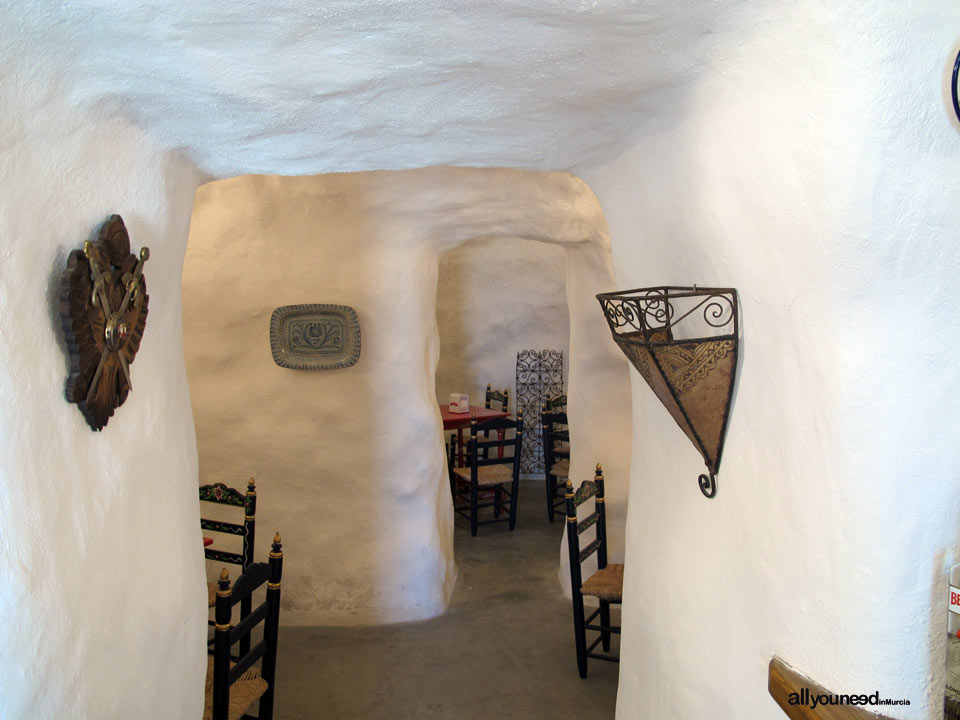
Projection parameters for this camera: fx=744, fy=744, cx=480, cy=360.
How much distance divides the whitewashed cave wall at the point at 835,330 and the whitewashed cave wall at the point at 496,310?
4.26m

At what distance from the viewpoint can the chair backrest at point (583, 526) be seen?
9.53 feet

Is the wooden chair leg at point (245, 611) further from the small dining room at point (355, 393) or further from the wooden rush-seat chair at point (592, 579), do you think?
the wooden rush-seat chair at point (592, 579)

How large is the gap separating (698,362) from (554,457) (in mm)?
3981

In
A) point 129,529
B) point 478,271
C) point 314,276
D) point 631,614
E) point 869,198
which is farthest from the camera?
point 478,271

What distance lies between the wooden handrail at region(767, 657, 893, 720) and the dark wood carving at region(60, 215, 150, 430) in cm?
114

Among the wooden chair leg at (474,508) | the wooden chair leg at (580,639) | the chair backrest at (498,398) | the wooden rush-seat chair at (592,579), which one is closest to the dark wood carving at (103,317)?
the wooden rush-seat chair at (592,579)

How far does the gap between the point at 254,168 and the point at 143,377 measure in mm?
505

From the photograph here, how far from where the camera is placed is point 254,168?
1.60m

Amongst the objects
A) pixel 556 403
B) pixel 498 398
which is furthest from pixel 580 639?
pixel 498 398

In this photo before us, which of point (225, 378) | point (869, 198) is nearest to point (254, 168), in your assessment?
point (869, 198)

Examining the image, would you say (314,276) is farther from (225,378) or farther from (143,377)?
(143,377)

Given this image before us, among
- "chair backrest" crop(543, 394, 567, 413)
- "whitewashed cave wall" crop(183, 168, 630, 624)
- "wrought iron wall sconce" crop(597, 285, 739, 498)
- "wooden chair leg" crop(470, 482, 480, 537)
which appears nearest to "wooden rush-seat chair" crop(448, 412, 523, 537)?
"wooden chair leg" crop(470, 482, 480, 537)

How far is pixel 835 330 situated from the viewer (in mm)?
984

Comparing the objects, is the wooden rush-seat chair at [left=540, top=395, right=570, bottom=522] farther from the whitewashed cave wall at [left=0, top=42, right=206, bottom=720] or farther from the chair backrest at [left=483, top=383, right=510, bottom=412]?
the whitewashed cave wall at [left=0, top=42, right=206, bottom=720]
